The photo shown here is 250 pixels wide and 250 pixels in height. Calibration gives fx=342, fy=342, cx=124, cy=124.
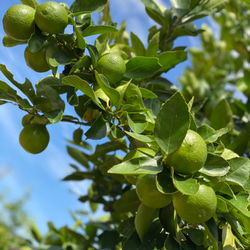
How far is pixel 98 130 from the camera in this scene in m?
0.84

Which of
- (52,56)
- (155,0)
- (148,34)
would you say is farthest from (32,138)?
(155,0)

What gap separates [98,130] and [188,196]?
0.89 feet

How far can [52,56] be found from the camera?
860 mm

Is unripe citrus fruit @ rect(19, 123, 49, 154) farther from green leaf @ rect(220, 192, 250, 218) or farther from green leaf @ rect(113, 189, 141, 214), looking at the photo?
green leaf @ rect(220, 192, 250, 218)

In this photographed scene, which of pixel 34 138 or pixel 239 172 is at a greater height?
pixel 34 138

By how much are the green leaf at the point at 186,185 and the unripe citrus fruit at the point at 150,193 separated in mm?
46

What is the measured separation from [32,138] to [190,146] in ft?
1.39

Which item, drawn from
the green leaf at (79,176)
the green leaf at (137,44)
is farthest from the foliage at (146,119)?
the green leaf at (79,176)

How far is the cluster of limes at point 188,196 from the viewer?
70 centimetres

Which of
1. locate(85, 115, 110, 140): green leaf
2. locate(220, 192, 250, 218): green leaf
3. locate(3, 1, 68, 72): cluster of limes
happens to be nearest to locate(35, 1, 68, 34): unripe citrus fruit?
locate(3, 1, 68, 72): cluster of limes

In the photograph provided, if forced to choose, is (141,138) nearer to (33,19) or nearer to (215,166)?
(215,166)

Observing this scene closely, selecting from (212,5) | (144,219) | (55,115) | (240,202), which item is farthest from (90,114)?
(212,5)

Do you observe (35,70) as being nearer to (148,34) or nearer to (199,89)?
(148,34)

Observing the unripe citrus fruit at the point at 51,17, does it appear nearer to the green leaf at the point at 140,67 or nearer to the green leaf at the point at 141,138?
the green leaf at the point at 140,67
